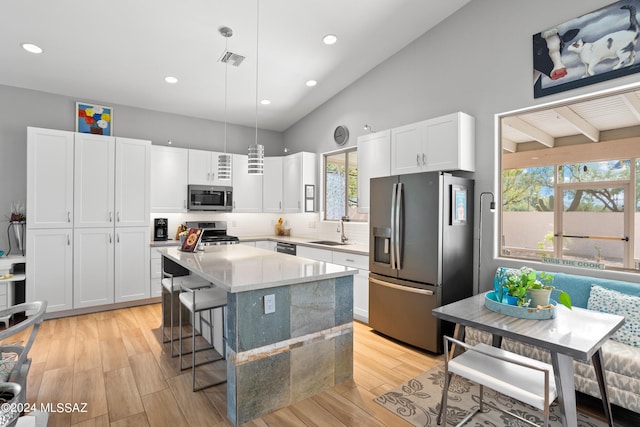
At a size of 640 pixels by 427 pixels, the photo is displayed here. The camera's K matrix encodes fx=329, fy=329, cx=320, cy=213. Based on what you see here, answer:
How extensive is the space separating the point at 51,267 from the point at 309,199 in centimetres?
361

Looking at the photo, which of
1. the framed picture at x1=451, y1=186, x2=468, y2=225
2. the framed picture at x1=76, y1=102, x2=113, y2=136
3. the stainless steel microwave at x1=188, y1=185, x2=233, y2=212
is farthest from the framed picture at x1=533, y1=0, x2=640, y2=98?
the framed picture at x1=76, y1=102, x2=113, y2=136

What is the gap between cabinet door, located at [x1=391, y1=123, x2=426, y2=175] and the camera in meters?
3.58

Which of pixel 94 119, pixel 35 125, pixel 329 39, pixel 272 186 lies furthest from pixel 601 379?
pixel 35 125

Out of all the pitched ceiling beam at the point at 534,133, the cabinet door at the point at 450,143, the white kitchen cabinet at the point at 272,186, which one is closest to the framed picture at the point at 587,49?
the cabinet door at the point at 450,143

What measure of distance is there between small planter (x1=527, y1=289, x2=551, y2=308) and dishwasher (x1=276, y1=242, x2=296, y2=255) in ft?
11.4

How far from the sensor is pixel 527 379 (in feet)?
5.78

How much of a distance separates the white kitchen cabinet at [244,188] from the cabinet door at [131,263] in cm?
153

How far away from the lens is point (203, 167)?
533 cm

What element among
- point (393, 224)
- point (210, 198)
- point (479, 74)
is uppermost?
point (479, 74)

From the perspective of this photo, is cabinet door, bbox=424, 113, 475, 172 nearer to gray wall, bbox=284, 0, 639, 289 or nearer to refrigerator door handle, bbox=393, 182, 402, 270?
gray wall, bbox=284, 0, 639, 289

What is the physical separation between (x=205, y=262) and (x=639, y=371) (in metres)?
3.08

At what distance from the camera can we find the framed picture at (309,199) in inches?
Result: 219

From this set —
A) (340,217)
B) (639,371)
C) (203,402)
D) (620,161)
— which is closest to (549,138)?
(620,161)

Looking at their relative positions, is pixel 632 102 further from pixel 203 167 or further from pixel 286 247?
pixel 203 167
